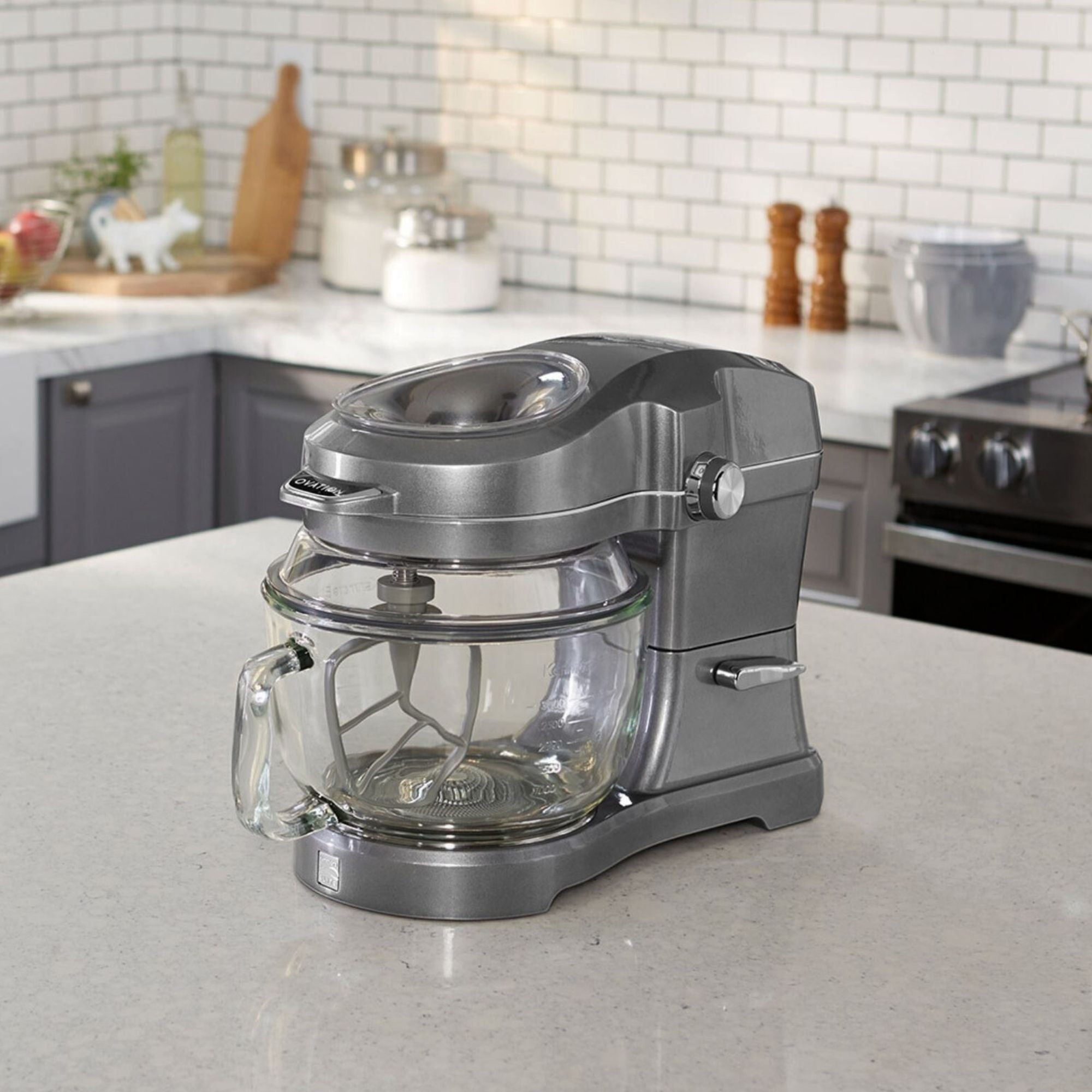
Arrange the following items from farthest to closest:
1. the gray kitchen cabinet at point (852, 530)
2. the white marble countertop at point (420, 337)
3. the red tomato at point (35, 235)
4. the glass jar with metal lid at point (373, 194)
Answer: the glass jar with metal lid at point (373, 194)
the red tomato at point (35, 235)
the white marble countertop at point (420, 337)
the gray kitchen cabinet at point (852, 530)

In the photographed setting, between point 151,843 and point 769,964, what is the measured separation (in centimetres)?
44

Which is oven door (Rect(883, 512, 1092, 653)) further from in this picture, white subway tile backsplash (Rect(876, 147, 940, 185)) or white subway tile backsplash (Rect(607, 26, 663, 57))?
white subway tile backsplash (Rect(607, 26, 663, 57))

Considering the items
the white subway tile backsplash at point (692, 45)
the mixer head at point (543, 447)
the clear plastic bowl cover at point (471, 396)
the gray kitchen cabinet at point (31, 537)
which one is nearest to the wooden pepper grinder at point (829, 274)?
the white subway tile backsplash at point (692, 45)

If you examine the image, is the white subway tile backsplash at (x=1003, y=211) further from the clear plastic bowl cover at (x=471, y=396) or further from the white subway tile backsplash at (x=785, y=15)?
the clear plastic bowl cover at (x=471, y=396)

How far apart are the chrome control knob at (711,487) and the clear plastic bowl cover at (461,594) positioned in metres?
0.07

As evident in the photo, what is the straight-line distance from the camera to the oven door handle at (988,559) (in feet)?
8.71

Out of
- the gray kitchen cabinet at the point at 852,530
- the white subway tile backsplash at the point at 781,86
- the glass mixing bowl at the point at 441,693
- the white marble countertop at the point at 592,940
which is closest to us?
the white marble countertop at the point at 592,940

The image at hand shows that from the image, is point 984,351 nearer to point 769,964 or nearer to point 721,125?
point 721,125

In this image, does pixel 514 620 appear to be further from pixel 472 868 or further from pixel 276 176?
pixel 276 176

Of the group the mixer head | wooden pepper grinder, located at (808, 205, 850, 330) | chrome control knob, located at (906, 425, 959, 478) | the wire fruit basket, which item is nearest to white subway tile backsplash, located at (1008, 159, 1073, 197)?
wooden pepper grinder, located at (808, 205, 850, 330)

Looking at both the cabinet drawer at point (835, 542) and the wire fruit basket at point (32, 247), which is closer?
the cabinet drawer at point (835, 542)

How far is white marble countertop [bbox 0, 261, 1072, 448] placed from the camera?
3133mm

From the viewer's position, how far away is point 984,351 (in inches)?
128

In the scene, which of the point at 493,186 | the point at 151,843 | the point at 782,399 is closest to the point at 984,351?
the point at 493,186
